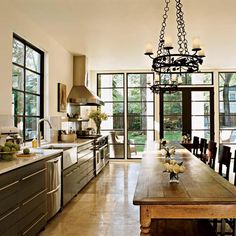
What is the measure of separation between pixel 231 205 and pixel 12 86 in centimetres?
363

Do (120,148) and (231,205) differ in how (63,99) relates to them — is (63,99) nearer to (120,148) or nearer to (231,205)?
(120,148)

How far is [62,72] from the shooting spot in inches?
286

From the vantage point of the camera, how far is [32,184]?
11.3 ft

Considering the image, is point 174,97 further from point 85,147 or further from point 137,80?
point 85,147

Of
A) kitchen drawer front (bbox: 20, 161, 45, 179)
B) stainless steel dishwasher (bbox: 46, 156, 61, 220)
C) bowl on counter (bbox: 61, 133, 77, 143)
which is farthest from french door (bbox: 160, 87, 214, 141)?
kitchen drawer front (bbox: 20, 161, 45, 179)

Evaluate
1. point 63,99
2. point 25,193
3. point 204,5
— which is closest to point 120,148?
point 63,99

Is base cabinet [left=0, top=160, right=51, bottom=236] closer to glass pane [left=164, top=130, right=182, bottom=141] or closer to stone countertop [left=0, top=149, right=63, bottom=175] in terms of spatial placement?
stone countertop [left=0, top=149, right=63, bottom=175]

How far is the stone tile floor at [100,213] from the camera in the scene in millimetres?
3871

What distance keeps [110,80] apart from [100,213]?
6.34m

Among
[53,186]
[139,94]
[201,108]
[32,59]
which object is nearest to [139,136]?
[139,94]

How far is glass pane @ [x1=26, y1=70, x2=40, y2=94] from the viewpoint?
18.4 feet

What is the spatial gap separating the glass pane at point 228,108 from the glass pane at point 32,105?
6117mm

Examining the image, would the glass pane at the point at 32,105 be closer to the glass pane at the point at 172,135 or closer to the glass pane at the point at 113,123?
the glass pane at the point at 113,123

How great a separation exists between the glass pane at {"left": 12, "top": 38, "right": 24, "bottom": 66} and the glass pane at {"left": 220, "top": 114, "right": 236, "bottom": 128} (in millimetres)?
6752
